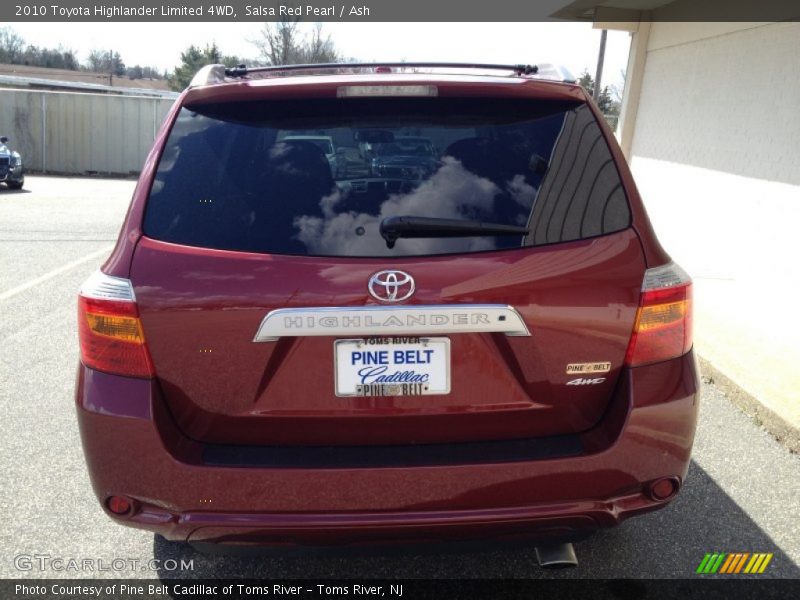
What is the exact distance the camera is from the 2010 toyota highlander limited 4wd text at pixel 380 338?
6.77 feet

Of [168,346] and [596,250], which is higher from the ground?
[596,250]

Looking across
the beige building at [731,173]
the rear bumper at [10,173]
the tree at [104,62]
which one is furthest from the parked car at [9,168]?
the tree at [104,62]

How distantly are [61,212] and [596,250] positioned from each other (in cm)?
1296

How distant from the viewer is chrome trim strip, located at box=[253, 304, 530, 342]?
2.03 m

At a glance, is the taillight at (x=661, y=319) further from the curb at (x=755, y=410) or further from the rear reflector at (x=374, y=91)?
the curb at (x=755, y=410)

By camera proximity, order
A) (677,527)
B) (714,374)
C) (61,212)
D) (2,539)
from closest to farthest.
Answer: (2,539)
(677,527)
(714,374)
(61,212)

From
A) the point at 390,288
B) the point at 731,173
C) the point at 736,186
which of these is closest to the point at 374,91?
the point at 390,288

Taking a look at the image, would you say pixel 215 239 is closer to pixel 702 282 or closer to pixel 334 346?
pixel 334 346

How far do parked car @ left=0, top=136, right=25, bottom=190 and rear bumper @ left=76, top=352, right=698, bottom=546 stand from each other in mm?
16497

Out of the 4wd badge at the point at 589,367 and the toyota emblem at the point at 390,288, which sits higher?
the toyota emblem at the point at 390,288

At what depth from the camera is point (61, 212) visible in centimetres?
1311

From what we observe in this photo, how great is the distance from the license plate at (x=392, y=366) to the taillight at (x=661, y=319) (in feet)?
1.94

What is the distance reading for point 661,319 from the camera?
87.0 inches

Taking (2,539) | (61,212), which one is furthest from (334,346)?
(61,212)
